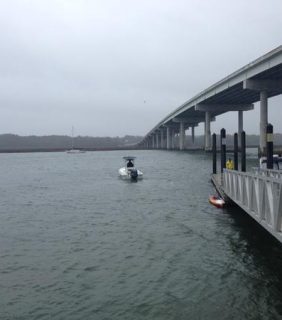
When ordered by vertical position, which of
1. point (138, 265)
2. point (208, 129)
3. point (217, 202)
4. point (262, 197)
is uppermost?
point (208, 129)

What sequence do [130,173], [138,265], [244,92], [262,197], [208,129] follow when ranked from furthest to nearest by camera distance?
[208,129], [244,92], [130,173], [138,265], [262,197]

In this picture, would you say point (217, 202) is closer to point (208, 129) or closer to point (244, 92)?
point (244, 92)

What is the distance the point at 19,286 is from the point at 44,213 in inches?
484

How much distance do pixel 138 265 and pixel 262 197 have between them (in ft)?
13.7

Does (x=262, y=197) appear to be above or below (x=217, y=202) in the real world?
above

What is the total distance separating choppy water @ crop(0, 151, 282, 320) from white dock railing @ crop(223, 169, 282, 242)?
1.27 metres

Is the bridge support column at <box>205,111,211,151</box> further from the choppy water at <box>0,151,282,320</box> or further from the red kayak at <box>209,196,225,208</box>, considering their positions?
the choppy water at <box>0,151,282,320</box>

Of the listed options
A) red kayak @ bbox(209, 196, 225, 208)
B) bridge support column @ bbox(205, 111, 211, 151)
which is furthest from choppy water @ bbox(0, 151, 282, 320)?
bridge support column @ bbox(205, 111, 211, 151)

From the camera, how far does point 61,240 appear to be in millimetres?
16953

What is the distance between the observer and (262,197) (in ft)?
43.9

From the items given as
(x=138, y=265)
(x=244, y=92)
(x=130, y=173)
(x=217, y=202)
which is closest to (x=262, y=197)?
(x=138, y=265)

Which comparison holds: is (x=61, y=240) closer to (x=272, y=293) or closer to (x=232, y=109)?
(x=272, y=293)

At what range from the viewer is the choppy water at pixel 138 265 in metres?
10.3

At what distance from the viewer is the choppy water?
10273 millimetres
